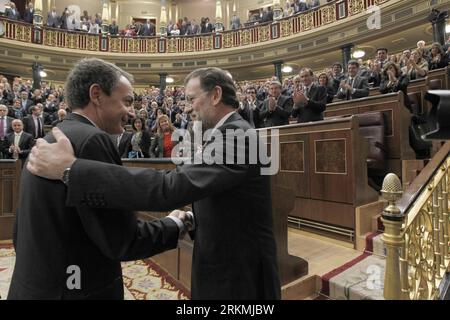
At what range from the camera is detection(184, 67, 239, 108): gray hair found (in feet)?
3.63

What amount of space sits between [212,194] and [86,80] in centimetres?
52

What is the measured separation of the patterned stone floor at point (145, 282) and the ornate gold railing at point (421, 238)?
59.9 inches

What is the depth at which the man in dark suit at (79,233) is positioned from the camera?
0.83 meters

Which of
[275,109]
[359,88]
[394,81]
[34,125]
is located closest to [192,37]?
[34,125]

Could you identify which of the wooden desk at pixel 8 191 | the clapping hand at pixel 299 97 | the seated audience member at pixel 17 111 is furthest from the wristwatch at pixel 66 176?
the seated audience member at pixel 17 111

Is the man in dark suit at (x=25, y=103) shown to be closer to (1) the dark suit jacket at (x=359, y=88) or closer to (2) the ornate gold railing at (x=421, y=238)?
(1) the dark suit jacket at (x=359, y=88)

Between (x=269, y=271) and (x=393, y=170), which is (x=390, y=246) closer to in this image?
(x=269, y=271)

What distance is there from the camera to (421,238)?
183cm

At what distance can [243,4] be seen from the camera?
1503cm

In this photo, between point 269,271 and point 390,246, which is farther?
point 390,246

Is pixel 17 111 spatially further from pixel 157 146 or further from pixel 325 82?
pixel 325 82
